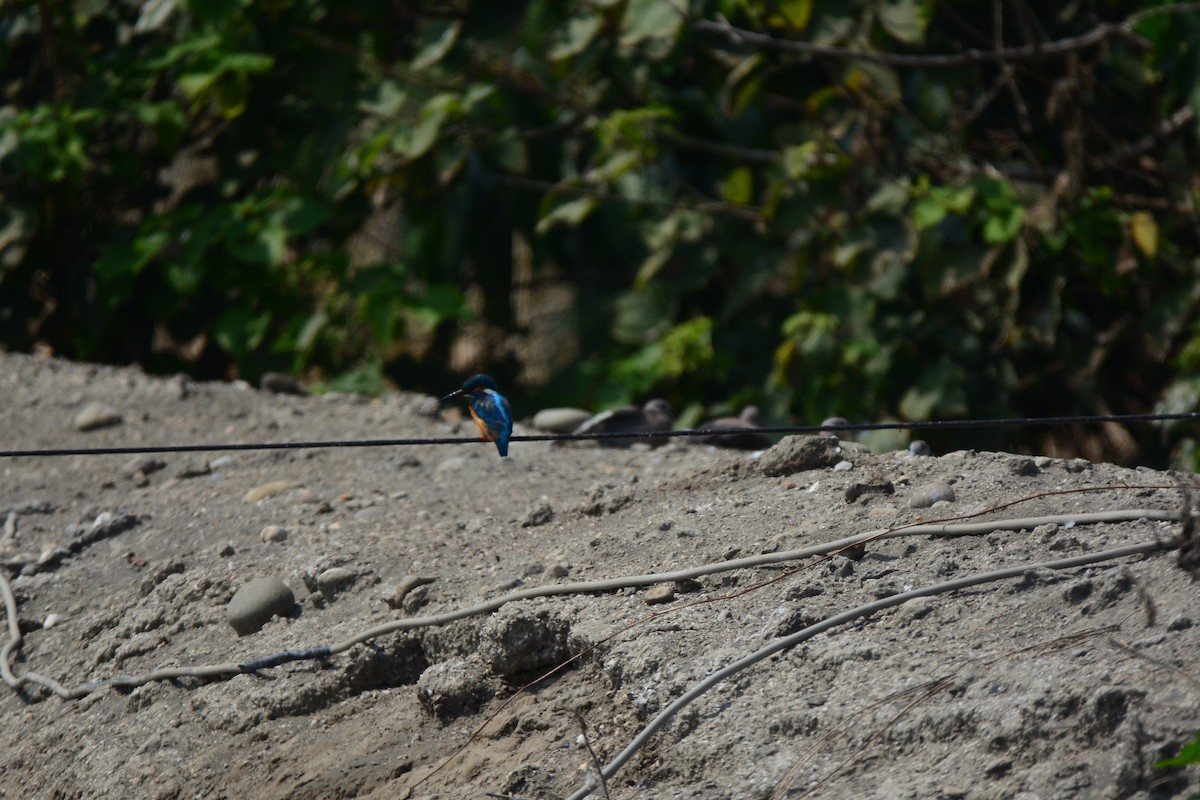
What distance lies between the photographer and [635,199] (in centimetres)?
564

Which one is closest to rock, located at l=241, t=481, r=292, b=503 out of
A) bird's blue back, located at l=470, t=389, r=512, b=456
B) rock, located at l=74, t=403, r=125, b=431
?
bird's blue back, located at l=470, t=389, r=512, b=456

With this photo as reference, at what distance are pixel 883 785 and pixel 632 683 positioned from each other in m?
0.56

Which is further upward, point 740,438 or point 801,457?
point 801,457

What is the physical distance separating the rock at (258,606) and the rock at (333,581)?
0.09 metres

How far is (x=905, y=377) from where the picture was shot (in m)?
5.37

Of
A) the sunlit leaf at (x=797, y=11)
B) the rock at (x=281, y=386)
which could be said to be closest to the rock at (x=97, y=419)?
the rock at (x=281, y=386)

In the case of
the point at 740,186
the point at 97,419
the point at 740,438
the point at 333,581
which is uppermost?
the point at 740,186

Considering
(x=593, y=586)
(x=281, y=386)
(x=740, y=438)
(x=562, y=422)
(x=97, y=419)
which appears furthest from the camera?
(x=281, y=386)

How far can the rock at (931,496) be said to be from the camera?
294 cm

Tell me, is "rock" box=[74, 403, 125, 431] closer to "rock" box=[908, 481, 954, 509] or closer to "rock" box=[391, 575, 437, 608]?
"rock" box=[391, 575, 437, 608]

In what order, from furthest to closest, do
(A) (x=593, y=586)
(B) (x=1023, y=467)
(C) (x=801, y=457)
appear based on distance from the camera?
(C) (x=801, y=457)
(B) (x=1023, y=467)
(A) (x=593, y=586)

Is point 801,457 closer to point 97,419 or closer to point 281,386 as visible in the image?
point 281,386

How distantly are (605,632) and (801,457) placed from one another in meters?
0.89

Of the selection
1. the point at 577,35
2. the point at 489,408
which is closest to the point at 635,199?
the point at 577,35
